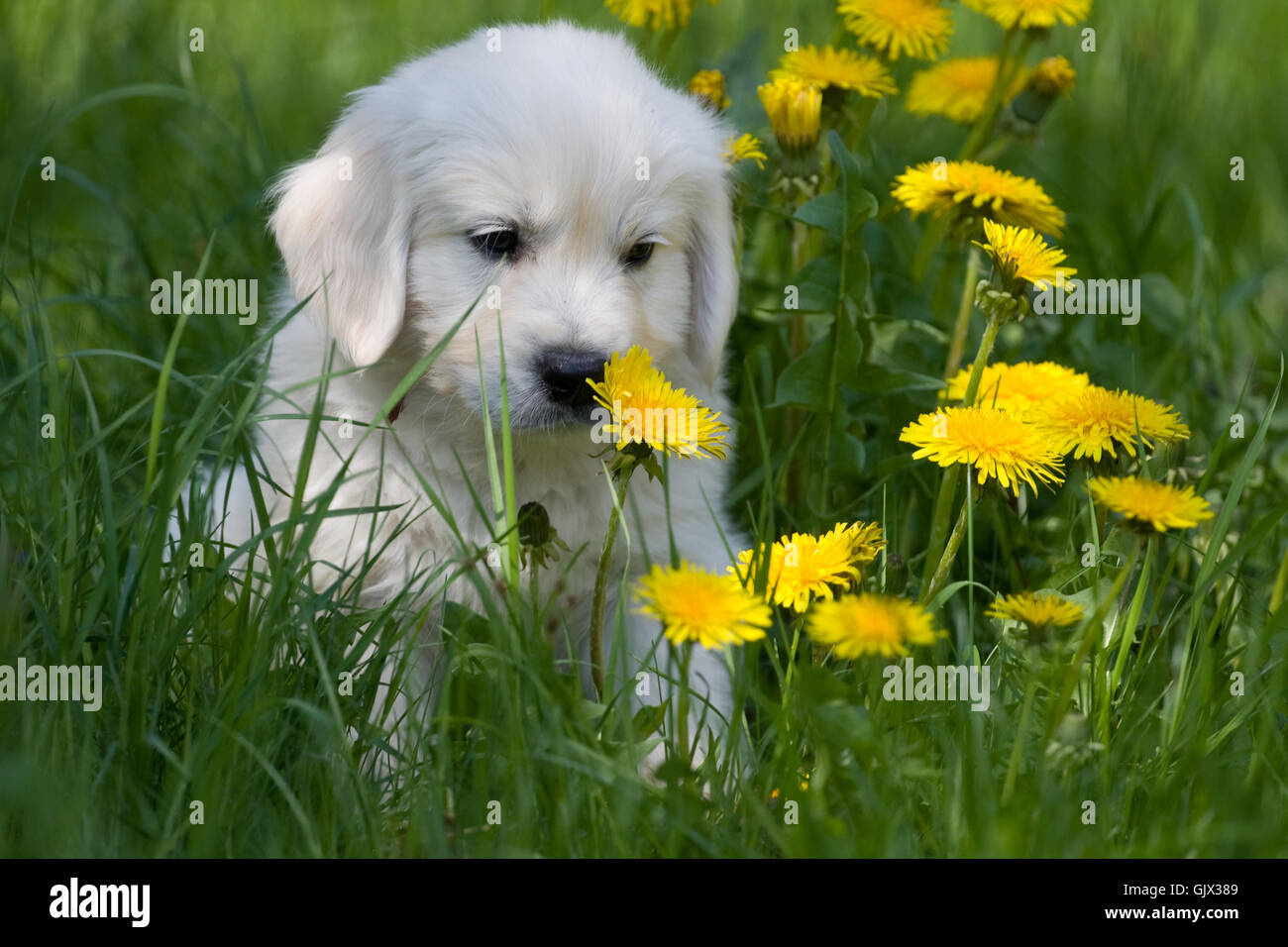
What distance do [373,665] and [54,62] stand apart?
11.7 feet

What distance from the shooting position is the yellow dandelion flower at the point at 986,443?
2357mm

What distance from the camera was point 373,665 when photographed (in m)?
2.40

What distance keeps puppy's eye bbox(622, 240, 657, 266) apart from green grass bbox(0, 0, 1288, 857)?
0.25 metres

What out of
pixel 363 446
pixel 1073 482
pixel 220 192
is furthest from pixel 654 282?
pixel 220 192

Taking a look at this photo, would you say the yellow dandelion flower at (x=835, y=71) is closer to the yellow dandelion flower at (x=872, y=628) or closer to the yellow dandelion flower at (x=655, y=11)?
the yellow dandelion flower at (x=655, y=11)

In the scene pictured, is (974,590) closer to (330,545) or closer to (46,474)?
(330,545)

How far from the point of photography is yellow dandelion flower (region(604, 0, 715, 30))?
332 centimetres

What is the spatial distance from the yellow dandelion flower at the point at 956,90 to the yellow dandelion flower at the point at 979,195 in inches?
32.3

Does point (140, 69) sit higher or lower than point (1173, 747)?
higher

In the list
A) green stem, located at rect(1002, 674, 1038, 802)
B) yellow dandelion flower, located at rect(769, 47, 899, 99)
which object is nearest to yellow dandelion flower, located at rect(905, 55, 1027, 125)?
yellow dandelion flower, located at rect(769, 47, 899, 99)

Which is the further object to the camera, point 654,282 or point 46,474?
point 654,282

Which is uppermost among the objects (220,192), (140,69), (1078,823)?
(140,69)

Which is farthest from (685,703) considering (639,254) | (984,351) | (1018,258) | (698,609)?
(639,254)

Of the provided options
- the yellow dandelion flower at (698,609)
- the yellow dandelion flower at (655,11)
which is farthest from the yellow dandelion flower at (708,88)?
the yellow dandelion flower at (698,609)
